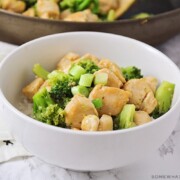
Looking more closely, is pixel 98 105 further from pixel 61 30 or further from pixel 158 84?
pixel 61 30

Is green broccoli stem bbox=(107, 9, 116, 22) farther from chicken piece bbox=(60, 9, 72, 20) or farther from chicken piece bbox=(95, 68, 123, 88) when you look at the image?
chicken piece bbox=(95, 68, 123, 88)

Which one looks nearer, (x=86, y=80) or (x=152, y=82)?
(x=86, y=80)

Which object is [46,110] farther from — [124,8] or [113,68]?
[124,8]

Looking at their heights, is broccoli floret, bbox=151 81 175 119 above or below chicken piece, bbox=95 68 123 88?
below

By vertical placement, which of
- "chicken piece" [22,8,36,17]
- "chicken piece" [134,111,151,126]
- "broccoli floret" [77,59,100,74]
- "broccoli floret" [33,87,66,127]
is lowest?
"chicken piece" [22,8,36,17]

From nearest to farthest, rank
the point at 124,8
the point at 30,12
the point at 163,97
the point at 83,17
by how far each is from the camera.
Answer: the point at 163,97, the point at 83,17, the point at 30,12, the point at 124,8

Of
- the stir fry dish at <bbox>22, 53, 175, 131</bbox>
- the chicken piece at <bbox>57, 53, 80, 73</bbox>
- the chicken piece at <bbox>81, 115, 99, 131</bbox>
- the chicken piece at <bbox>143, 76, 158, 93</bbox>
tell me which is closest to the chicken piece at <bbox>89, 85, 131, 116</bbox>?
the stir fry dish at <bbox>22, 53, 175, 131</bbox>

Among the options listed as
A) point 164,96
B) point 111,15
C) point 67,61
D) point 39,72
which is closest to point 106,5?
point 111,15

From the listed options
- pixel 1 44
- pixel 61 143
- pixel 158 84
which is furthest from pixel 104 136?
pixel 1 44
